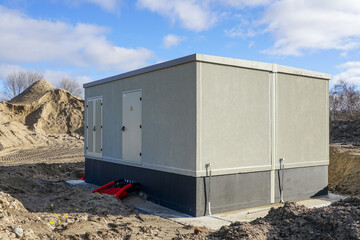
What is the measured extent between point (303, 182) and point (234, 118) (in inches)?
106

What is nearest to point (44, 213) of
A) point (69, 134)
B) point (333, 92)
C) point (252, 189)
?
point (252, 189)

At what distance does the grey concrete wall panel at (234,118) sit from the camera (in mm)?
6555

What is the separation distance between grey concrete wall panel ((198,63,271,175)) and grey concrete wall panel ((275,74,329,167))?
477 millimetres

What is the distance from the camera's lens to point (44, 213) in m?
6.25

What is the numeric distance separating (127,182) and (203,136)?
2757mm

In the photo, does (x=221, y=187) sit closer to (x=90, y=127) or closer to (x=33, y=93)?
(x=90, y=127)

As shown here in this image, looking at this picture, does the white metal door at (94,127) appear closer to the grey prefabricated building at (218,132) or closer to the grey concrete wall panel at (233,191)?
the grey prefabricated building at (218,132)

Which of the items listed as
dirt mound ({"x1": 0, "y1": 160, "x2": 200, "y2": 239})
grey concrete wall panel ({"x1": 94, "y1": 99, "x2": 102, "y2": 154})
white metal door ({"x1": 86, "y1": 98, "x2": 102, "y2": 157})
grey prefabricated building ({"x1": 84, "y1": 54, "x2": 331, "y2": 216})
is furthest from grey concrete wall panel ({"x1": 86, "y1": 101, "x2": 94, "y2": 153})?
dirt mound ({"x1": 0, "y1": 160, "x2": 200, "y2": 239})

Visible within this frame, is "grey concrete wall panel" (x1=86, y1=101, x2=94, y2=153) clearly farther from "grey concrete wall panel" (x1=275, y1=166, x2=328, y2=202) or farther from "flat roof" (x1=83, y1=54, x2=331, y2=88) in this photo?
"grey concrete wall panel" (x1=275, y1=166, x2=328, y2=202)

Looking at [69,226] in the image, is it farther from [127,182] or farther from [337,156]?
[337,156]

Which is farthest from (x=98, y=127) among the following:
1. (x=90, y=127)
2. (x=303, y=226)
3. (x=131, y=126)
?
(x=303, y=226)

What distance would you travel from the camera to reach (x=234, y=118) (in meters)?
6.97

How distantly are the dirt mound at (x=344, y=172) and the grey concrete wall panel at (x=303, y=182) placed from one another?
908 mm

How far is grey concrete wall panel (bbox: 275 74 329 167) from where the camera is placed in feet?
25.5
